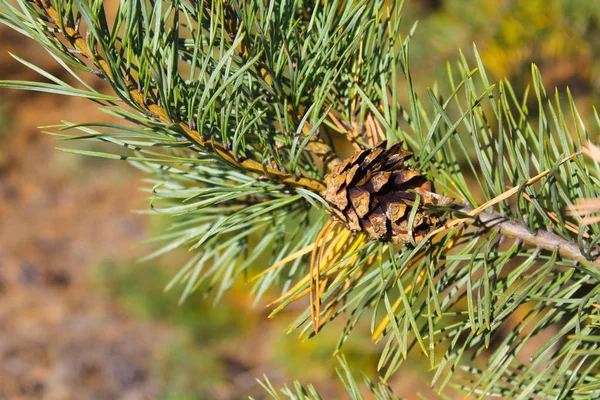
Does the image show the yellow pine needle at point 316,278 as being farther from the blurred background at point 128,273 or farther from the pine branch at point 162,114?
the blurred background at point 128,273

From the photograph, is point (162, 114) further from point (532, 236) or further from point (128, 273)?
point (128, 273)

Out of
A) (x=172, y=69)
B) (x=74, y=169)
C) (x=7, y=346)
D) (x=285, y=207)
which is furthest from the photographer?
(x=74, y=169)

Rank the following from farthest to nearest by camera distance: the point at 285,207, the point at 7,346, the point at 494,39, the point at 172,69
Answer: the point at 7,346 < the point at 494,39 < the point at 285,207 < the point at 172,69

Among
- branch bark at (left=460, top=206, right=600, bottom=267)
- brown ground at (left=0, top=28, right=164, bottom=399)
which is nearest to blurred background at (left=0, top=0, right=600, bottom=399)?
brown ground at (left=0, top=28, right=164, bottom=399)

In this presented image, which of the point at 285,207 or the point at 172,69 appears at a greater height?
the point at 172,69

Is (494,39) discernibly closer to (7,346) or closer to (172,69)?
(172,69)

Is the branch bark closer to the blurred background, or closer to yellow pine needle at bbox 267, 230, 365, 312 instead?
yellow pine needle at bbox 267, 230, 365, 312

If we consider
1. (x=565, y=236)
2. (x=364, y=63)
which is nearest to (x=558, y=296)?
(x=565, y=236)
